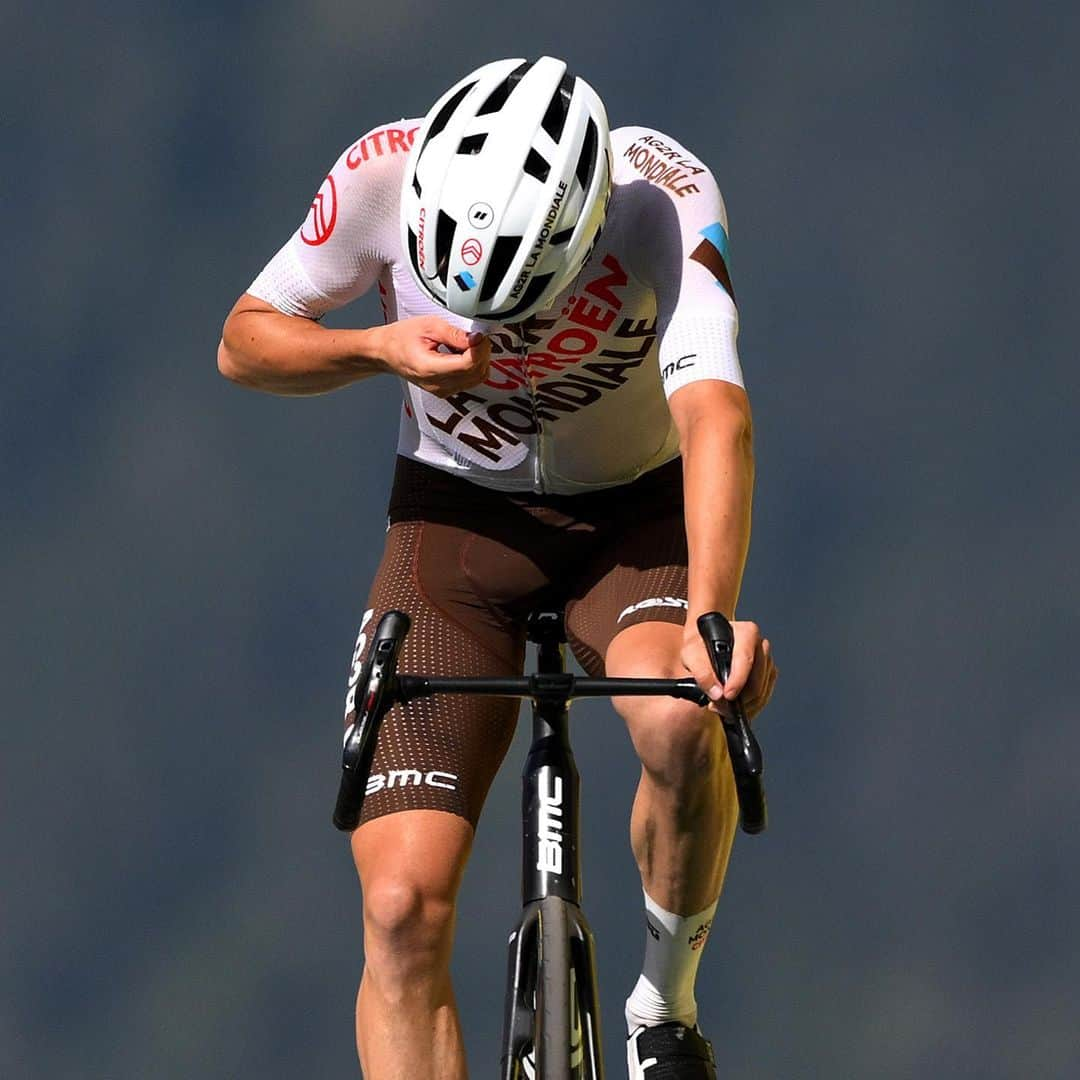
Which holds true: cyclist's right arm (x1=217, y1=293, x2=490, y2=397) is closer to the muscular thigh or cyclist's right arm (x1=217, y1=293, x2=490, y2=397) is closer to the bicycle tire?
the muscular thigh

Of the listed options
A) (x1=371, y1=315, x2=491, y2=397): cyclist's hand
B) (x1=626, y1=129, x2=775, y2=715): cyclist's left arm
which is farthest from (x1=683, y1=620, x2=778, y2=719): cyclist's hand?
(x1=371, y1=315, x2=491, y2=397): cyclist's hand

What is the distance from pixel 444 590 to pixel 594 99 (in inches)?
37.5

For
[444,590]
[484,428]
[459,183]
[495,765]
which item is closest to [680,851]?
[495,765]

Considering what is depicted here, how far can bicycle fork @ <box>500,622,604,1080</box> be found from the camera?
288cm

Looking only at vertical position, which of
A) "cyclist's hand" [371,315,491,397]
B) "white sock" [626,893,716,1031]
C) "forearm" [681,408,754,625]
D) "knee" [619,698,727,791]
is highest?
"cyclist's hand" [371,315,491,397]

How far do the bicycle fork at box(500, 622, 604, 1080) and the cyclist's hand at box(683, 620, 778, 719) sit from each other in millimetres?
209

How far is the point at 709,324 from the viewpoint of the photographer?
339cm

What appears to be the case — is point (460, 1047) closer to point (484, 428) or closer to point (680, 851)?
point (680, 851)

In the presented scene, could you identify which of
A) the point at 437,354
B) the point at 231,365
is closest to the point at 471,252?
the point at 437,354

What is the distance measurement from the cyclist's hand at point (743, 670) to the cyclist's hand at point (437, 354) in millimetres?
658

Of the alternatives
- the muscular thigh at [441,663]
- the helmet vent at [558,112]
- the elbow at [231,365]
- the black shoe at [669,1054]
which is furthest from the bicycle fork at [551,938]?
the elbow at [231,365]

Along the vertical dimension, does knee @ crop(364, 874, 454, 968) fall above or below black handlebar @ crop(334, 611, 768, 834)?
below

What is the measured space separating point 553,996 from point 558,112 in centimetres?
149

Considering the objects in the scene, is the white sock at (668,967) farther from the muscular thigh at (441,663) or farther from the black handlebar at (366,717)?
the black handlebar at (366,717)
